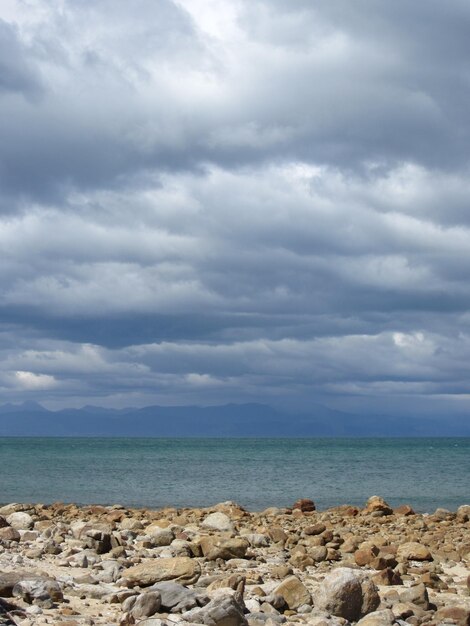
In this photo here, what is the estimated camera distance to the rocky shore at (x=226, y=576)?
11.2 meters

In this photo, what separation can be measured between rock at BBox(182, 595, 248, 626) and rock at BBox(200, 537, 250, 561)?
5.39 meters

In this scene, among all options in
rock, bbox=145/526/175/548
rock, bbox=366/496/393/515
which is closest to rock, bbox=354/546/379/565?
rock, bbox=145/526/175/548

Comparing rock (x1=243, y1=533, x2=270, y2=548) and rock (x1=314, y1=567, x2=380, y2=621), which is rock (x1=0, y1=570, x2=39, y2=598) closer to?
rock (x1=314, y1=567, x2=380, y2=621)

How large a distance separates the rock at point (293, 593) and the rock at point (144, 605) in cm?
225

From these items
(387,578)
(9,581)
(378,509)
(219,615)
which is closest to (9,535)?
(9,581)

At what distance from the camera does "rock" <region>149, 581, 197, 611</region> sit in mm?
11336

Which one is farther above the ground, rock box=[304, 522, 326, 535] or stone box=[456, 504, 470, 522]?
rock box=[304, 522, 326, 535]

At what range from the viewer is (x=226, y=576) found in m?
13.9

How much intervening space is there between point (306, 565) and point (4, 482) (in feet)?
128

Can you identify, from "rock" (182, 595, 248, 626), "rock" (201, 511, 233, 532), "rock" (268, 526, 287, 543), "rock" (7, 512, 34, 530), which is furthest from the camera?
"rock" (201, 511, 233, 532)

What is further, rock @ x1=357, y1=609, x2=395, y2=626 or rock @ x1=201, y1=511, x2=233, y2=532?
rock @ x1=201, y1=511, x2=233, y2=532

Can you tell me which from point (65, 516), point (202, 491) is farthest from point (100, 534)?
point (202, 491)

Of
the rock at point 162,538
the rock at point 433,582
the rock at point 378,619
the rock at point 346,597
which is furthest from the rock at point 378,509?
the rock at point 378,619

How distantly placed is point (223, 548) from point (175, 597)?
4794mm
